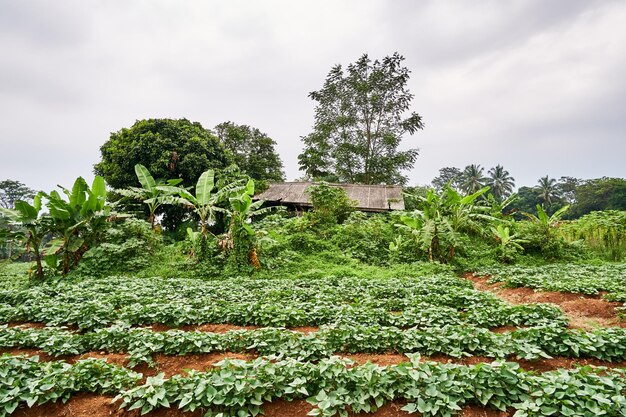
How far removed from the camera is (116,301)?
225 inches

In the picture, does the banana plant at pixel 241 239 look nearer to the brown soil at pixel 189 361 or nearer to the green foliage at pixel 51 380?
the brown soil at pixel 189 361

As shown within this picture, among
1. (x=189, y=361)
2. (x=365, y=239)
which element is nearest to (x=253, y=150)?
(x=365, y=239)

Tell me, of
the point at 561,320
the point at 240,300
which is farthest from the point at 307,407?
the point at 561,320

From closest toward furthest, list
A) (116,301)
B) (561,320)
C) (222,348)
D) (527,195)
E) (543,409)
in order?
(543,409) < (222,348) < (561,320) < (116,301) < (527,195)

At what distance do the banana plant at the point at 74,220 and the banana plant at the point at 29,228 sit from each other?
0.23 m

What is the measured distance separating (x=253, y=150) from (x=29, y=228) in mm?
20725

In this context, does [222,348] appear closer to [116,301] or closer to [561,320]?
[116,301]

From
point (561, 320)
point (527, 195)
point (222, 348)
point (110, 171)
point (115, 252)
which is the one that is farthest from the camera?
point (527, 195)

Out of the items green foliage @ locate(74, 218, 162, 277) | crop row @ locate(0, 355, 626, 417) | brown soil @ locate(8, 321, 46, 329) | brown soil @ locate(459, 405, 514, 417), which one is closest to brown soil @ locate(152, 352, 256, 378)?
crop row @ locate(0, 355, 626, 417)

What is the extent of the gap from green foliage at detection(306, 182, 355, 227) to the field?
6.37 m

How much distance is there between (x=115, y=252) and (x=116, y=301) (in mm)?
4143

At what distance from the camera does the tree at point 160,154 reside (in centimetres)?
1683

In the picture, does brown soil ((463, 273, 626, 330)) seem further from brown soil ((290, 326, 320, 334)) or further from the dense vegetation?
brown soil ((290, 326, 320, 334))

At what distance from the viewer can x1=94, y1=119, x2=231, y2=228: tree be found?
16.8m
